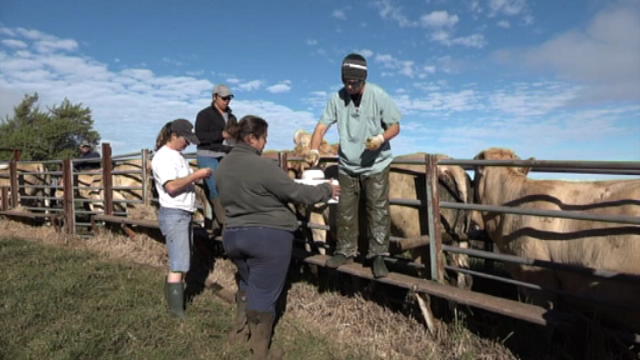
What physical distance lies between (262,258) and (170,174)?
4.94ft

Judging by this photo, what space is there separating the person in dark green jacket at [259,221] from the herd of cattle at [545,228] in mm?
806

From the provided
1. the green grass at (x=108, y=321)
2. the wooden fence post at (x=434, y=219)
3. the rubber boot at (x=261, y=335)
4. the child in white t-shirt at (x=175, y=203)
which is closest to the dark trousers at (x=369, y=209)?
the wooden fence post at (x=434, y=219)

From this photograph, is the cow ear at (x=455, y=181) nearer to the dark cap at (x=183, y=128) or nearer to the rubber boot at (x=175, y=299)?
the dark cap at (x=183, y=128)

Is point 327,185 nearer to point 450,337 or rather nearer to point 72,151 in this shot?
point 450,337

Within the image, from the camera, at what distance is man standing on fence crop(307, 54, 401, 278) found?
13.2 ft

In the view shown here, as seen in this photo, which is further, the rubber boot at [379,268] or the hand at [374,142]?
the rubber boot at [379,268]

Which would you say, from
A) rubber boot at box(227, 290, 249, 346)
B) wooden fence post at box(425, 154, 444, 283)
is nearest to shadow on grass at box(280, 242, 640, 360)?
wooden fence post at box(425, 154, 444, 283)

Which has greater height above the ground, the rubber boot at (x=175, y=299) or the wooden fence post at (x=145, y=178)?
the wooden fence post at (x=145, y=178)

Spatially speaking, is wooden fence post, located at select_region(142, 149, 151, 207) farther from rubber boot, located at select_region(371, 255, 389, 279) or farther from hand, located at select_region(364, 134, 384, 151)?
hand, located at select_region(364, 134, 384, 151)

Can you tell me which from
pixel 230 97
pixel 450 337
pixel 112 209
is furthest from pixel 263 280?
pixel 112 209

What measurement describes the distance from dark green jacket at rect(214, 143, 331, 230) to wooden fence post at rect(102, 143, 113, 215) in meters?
6.37

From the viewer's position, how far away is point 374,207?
4043 millimetres

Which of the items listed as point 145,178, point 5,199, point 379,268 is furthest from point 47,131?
point 379,268

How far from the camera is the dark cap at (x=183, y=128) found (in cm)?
457
